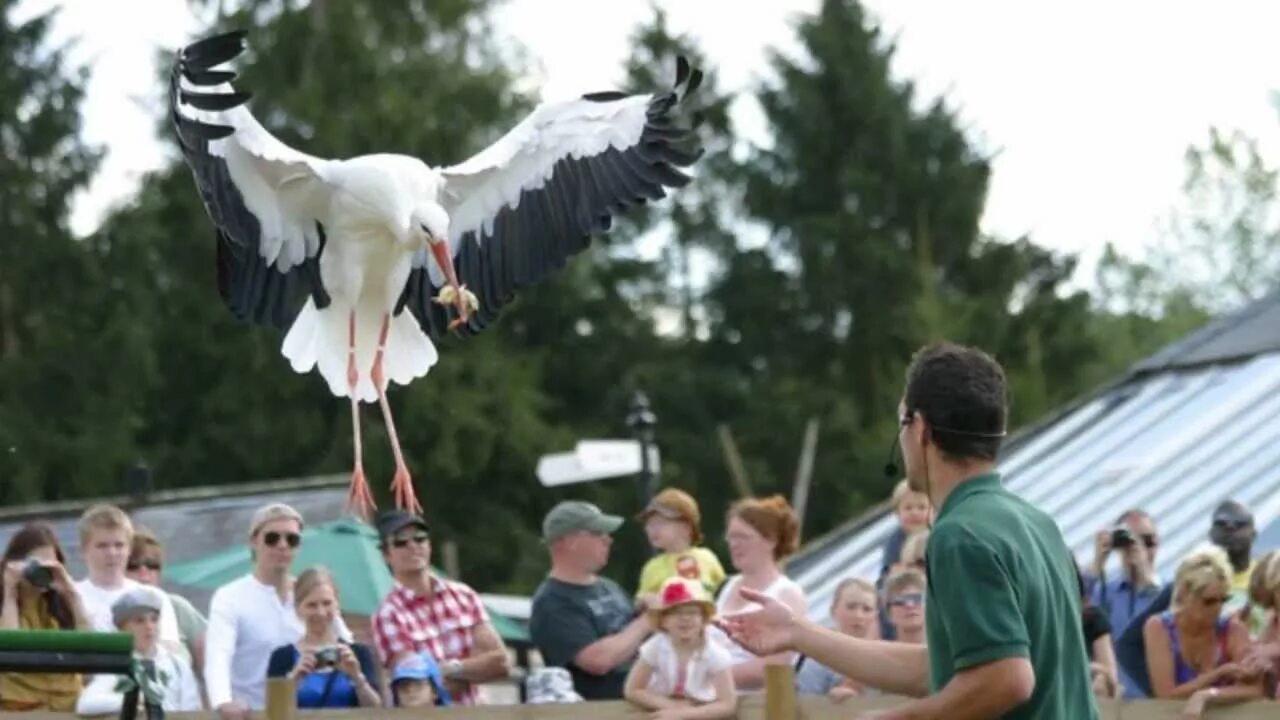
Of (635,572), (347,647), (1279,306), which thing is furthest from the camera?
(635,572)

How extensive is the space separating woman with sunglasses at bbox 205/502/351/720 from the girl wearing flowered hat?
3.64 ft

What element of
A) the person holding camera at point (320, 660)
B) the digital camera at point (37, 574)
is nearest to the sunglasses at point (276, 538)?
the person holding camera at point (320, 660)

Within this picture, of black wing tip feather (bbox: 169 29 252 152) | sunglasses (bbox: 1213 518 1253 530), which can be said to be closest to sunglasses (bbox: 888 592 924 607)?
sunglasses (bbox: 1213 518 1253 530)

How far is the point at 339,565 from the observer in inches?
505

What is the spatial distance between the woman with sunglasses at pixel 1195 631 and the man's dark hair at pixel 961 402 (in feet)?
13.8

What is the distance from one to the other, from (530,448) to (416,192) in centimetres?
2216

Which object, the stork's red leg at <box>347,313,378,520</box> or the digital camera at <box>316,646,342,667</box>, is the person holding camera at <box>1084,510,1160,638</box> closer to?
the stork's red leg at <box>347,313,378,520</box>

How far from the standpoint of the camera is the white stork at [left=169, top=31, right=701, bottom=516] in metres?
9.93

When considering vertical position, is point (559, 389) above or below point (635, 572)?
above

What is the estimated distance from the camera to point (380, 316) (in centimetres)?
1052

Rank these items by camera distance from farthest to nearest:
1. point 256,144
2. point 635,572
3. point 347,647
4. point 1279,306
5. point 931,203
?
point 931,203
point 635,572
point 1279,306
point 256,144
point 347,647

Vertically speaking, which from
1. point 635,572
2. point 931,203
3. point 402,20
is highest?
point 402,20

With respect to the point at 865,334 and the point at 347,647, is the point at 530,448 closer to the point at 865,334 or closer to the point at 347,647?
the point at 865,334

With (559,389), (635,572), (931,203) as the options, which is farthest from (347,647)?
(931,203)
